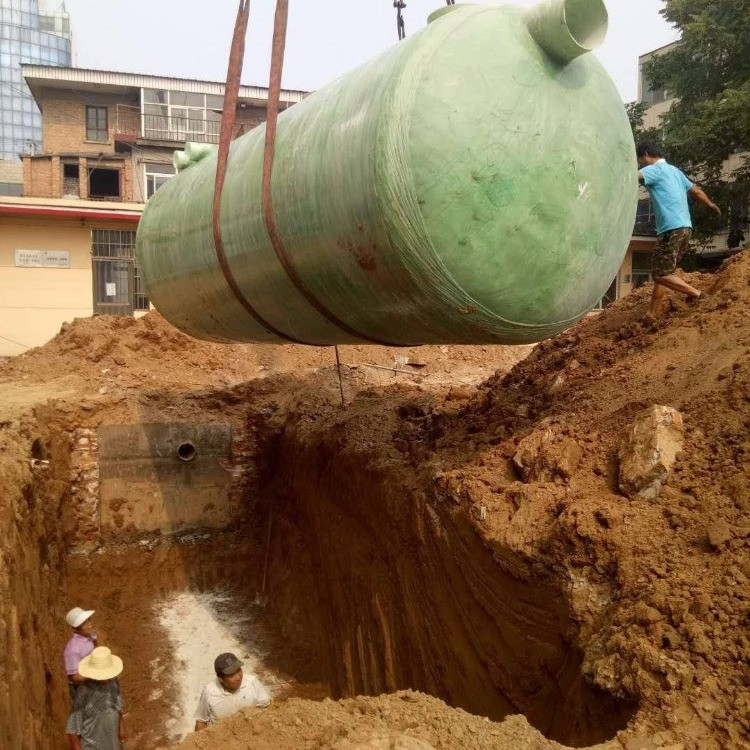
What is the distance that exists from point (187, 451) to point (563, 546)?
616 cm

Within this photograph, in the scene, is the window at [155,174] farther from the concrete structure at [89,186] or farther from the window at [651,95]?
the window at [651,95]

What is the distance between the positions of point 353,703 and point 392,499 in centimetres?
222

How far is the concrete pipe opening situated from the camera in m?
8.64

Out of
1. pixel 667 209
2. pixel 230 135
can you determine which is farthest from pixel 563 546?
pixel 667 209

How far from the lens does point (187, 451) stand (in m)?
8.71

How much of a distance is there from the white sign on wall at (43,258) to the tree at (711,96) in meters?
13.4

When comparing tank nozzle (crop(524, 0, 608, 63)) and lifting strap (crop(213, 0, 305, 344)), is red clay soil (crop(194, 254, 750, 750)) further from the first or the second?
tank nozzle (crop(524, 0, 608, 63))

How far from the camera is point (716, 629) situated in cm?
275

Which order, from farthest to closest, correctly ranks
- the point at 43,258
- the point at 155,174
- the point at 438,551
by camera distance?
the point at 155,174 → the point at 43,258 → the point at 438,551

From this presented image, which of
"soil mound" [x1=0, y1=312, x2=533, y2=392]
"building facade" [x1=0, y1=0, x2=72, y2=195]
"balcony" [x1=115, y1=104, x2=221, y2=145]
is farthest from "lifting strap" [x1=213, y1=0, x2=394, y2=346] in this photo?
"building facade" [x1=0, y1=0, x2=72, y2=195]

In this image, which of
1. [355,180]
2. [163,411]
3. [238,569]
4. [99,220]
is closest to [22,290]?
[99,220]

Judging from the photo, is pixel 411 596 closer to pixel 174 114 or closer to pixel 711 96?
pixel 711 96

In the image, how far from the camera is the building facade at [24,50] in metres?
83.5

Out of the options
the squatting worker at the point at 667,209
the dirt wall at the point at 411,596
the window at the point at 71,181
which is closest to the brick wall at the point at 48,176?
the window at the point at 71,181
